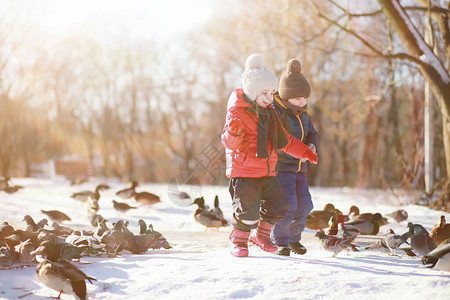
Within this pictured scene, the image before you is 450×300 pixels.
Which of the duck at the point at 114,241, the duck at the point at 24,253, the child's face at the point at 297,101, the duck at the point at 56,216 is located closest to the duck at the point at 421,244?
the child's face at the point at 297,101

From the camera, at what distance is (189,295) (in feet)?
10.9

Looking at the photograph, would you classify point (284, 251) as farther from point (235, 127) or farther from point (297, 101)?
point (297, 101)

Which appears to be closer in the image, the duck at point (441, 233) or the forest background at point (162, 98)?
the duck at point (441, 233)

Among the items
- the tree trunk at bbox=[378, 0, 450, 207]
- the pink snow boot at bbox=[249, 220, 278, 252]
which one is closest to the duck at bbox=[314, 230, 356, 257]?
the pink snow boot at bbox=[249, 220, 278, 252]

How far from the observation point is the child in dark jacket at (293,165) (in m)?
4.69

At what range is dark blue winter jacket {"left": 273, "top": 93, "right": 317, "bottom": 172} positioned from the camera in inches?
187

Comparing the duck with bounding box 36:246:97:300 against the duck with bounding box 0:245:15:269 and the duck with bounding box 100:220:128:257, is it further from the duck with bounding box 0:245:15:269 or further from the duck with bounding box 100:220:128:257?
the duck with bounding box 100:220:128:257

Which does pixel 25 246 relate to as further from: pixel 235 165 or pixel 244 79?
pixel 244 79

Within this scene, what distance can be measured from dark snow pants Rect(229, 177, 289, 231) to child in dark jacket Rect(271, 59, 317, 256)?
1.05 ft

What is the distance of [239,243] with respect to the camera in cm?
437

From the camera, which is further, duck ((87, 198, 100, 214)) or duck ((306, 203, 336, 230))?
duck ((87, 198, 100, 214))

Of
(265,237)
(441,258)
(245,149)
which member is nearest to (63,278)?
(245,149)

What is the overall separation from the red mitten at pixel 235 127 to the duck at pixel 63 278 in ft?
5.49

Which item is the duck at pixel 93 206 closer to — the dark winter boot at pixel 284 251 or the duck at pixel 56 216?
the duck at pixel 56 216
